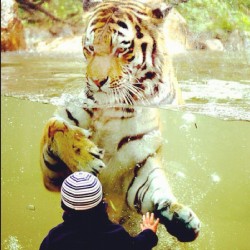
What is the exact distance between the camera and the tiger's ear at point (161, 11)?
3720 millimetres

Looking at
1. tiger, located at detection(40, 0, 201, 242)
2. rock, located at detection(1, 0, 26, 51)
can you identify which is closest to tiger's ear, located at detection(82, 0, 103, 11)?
tiger, located at detection(40, 0, 201, 242)

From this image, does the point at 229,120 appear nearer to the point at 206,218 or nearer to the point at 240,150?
the point at 240,150

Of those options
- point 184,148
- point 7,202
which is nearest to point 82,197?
point 184,148

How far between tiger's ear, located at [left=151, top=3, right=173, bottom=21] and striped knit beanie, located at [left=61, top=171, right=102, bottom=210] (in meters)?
1.58

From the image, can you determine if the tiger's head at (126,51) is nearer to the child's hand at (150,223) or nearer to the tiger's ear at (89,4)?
the tiger's ear at (89,4)

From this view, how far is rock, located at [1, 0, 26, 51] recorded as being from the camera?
4.50 metres

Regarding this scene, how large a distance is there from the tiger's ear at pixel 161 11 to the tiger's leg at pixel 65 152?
3.76 feet

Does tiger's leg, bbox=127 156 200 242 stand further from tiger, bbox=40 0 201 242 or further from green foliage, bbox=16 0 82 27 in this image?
green foliage, bbox=16 0 82 27

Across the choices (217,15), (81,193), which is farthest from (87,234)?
(217,15)

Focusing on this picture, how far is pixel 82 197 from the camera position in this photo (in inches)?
105

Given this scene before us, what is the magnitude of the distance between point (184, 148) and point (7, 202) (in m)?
2.67

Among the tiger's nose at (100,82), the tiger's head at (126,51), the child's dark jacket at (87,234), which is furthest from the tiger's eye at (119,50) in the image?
the child's dark jacket at (87,234)

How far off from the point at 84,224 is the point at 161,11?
186 cm

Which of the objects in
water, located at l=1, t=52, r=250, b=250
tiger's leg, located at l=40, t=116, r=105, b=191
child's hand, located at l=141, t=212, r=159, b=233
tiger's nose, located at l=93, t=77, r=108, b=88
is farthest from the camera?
water, located at l=1, t=52, r=250, b=250
